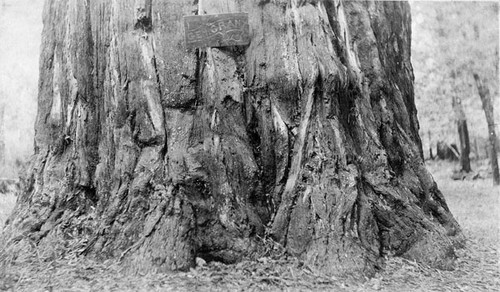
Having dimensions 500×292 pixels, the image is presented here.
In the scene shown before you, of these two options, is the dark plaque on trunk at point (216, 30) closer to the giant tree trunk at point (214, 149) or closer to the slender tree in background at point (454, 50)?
the giant tree trunk at point (214, 149)

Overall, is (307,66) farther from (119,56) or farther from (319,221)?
(119,56)

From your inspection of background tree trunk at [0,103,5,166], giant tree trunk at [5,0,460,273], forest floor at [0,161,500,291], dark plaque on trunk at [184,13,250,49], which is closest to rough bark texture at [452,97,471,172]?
giant tree trunk at [5,0,460,273]

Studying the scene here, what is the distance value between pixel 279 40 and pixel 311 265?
8.68 ft

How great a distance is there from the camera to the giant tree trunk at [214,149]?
4.67 meters

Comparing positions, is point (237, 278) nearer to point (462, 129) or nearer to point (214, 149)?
point (214, 149)

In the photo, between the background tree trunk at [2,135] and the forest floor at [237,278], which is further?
the background tree trunk at [2,135]

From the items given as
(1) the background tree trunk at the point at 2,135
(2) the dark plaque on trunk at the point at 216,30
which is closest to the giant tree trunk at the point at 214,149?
(2) the dark plaque on trunk at the point at 216,30

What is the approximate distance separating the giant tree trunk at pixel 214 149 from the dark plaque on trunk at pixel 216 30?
0.12 meters

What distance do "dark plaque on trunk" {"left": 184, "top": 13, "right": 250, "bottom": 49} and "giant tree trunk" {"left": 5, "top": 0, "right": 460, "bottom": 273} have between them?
0.12m

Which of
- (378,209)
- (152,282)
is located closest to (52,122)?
(152,282)

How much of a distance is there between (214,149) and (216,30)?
141 cm

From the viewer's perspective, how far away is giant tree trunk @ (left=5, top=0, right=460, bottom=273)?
4672mm

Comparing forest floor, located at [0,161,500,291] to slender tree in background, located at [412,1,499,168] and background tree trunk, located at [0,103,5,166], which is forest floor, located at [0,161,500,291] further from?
background tree trunk, located at [0,103,5,166]

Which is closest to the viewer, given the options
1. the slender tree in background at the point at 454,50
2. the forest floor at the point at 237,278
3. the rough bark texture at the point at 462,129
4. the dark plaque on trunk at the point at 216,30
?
the forest floor at the point at 237,278
